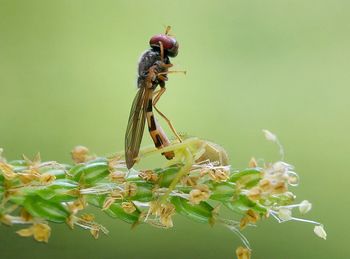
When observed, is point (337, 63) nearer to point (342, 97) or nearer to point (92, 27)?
point (342, 97)

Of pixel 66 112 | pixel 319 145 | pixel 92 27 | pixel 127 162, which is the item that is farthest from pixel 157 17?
pixel 127 162

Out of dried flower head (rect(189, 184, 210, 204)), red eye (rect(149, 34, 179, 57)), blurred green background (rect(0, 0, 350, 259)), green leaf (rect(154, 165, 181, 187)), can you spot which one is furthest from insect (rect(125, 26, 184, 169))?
blurred green background (rect(0, 0, 350, 259))

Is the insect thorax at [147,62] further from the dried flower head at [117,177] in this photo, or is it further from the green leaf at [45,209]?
the green leaf at [45,209]

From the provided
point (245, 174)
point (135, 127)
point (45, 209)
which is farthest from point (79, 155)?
point (245, 174)

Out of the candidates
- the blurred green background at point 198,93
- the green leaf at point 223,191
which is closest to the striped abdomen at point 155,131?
the green leaf at point 223,191

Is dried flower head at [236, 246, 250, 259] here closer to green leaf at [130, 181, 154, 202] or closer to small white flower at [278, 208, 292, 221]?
small white flower at [278, 208, 292, 221]

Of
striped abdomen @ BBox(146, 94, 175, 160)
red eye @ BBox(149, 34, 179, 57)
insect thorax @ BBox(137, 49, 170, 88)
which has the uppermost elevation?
red eye @ BBox(149, 34, 179, 57)

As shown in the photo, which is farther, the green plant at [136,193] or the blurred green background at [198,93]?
the blurred green background at [198,93]
